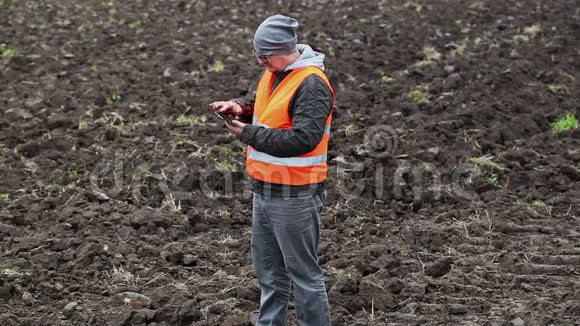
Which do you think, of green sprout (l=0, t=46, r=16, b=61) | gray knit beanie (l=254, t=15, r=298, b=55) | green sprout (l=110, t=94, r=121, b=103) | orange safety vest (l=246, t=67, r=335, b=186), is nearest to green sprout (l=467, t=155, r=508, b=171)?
orange safety vest (l=246, t=67, r=335, b=186)

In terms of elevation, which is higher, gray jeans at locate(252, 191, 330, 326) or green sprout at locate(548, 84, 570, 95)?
gray jeans at locate(252, 191, 330, 326)

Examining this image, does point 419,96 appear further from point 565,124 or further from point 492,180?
point 492,180

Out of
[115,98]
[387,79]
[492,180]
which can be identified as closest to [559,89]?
[387,79]

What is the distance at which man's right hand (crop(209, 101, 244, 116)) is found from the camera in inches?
170

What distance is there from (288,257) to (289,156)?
53 centimetres

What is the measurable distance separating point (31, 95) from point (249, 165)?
219 inches

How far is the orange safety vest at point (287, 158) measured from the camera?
408 cm

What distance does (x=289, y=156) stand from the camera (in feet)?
13.3

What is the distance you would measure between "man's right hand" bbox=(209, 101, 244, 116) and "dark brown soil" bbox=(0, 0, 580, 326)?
1233 mm

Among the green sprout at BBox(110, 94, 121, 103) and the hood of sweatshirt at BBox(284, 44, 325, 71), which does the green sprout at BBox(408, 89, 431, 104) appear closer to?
the green sprout at BBox(110, 94, 121, 103)

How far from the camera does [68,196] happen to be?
678 centimetres

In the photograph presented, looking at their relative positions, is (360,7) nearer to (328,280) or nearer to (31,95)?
(31,95)

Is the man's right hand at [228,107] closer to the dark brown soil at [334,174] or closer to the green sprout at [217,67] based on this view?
the dark brown soil at [334,174]

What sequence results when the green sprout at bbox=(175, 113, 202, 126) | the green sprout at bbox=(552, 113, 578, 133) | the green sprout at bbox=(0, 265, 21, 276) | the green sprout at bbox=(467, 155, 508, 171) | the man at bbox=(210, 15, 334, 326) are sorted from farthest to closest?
the green sprout at bbox=(175, 113, 202, 126)
the green sprout at bbox=(552, 113, 578, 133)
the green sprout at bbox=(467, 155, 508, 171)
the green sprout at bbox=(0, 265, 21, 276)
the man at bbox=(210, 15, 334, 326)
